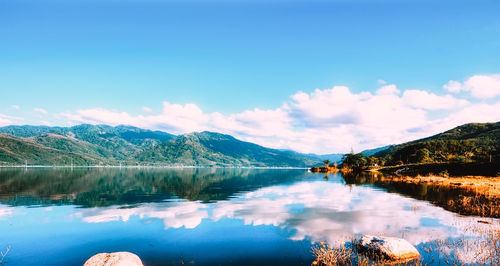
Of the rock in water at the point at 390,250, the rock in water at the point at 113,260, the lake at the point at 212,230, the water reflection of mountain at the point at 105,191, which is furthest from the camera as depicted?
the water reflection of mountain at the point at 105,191

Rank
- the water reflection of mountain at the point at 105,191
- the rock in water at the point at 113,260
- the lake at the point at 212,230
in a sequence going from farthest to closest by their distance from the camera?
the water reflection of mountain at the point at 105,191 < the lake at the point at 212,230 < the rock in water at the point at 113,260

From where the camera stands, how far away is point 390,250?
1775cm

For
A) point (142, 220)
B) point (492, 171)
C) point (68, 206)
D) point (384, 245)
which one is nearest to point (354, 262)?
point (384, 245)

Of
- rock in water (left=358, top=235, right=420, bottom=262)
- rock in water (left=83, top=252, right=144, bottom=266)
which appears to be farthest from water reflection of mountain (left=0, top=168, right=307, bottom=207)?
rock in water (left=358, top=235, right=420, bottom=262)

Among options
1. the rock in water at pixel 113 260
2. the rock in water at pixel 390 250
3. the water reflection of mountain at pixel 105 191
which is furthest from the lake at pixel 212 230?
the water reflection of mountain at pixel 105 191

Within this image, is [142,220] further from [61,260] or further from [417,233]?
[417,233]

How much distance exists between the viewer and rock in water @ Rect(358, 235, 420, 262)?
1749cm

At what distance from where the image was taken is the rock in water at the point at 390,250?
17.5 m

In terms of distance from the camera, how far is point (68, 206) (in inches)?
1623

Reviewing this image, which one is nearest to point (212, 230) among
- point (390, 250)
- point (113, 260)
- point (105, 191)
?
point (113, 260)

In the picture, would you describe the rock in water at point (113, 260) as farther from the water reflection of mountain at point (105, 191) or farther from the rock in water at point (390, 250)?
the water reflection of mountain at point (105, 191)

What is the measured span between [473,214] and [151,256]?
128ft

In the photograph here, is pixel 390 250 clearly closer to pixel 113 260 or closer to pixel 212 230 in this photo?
pixel 212 230

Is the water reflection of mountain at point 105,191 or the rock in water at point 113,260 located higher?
the rock in water at point 113,260
